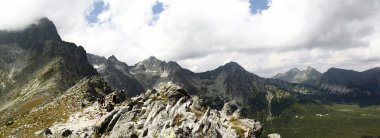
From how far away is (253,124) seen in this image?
199 feet

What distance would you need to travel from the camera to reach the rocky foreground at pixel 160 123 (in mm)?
56062

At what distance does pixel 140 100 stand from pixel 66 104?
96.4 ft

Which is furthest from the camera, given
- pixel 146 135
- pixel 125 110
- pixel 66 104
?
pixel 66 104

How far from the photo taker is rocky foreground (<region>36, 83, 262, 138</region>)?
56062mm

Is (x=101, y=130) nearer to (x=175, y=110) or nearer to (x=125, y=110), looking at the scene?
(x=125, y=110)

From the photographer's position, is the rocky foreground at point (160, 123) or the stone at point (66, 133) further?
the stone at point (66, 133)

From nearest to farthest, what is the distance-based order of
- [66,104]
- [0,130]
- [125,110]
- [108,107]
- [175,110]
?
[175,110]
[125,110]
[108,107]
[0,130]
[66,104]

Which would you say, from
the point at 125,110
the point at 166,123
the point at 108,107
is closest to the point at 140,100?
the point at 108,107

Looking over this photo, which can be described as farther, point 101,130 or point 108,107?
point 108,107

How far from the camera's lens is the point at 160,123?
197 ft

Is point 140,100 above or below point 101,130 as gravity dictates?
above

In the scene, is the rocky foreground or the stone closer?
the rocky foreground

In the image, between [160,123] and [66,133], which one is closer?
[160,123]

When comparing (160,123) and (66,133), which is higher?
(160,123)
